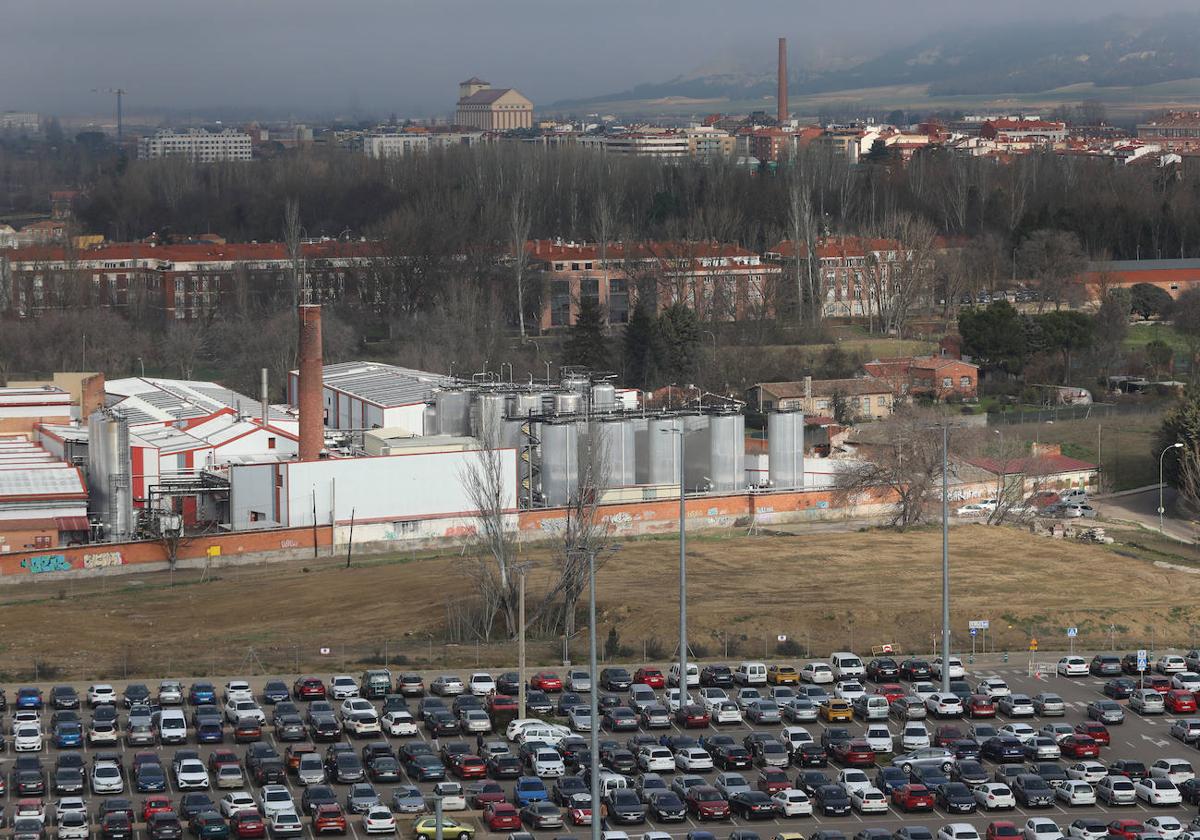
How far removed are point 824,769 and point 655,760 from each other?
2740 millimetres

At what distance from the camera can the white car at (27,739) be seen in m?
32.0

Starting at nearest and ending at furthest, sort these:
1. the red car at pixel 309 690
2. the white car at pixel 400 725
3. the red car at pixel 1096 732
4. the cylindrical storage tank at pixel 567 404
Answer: the red car at pixel 1096 732 → the white car at pixel 400 725 → the red car at pixel 309 690 → the cylindrical storage tank at pixel 567 404

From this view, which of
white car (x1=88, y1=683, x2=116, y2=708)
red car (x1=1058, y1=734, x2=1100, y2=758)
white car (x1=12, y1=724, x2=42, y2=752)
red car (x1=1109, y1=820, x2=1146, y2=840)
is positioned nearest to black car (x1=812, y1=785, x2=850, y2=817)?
red car (x1=1109, y1=820, x2=1146, y2=840)

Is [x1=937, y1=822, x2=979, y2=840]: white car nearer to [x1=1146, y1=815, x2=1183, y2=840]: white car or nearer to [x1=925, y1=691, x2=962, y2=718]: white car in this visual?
[x1=1146, y1=815, x2=1183, y2=840]: white car

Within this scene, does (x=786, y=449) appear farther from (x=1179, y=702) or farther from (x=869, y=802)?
(x=869, y=802)

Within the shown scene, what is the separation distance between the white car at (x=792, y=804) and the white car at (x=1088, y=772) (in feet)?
14.3

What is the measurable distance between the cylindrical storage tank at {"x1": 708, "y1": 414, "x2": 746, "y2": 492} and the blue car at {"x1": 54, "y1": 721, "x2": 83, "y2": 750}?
32.4m

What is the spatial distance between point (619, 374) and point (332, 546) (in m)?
30.3

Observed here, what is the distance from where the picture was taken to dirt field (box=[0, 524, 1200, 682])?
137 feet

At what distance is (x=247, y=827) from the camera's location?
91.1ft

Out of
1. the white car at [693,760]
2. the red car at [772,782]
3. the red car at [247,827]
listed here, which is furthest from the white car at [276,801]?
the red car at [772,782]

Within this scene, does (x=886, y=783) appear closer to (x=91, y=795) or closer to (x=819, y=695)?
(x=819, y=695)

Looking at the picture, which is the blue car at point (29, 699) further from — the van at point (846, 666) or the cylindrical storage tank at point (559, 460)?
the cylindrical storage tank at point (559, 460)

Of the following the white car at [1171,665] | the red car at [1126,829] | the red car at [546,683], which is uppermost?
the red car at [1126,829]
